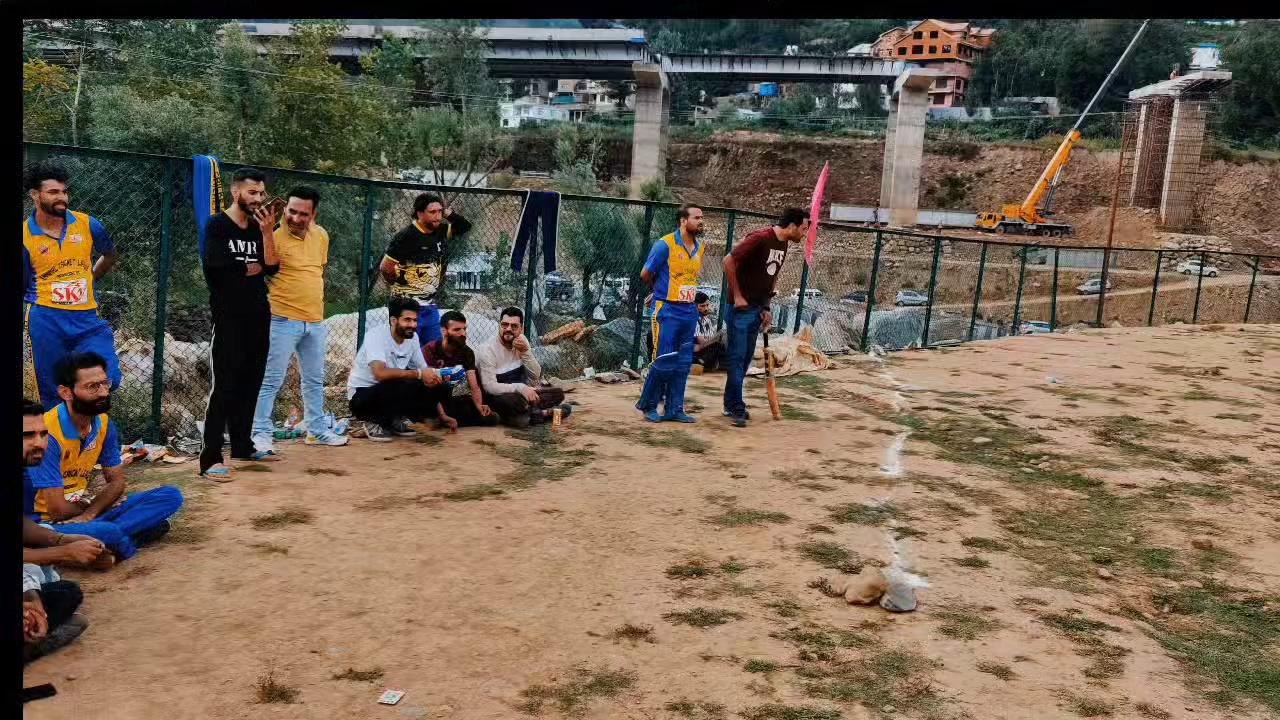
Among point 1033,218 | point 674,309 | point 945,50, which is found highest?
point 945,50

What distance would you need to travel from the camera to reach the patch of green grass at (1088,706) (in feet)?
12.6

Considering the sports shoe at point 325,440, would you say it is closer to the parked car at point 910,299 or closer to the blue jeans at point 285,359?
the blue jeans at point 285,359

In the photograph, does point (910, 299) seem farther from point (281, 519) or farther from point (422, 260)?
point (281, 519)

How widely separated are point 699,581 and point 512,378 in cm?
385

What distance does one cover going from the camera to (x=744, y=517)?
6.27 m

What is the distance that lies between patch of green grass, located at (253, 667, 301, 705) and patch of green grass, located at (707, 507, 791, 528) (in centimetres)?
297

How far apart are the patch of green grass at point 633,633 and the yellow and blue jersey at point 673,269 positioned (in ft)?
15.8

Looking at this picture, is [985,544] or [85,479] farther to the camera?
[985,544]

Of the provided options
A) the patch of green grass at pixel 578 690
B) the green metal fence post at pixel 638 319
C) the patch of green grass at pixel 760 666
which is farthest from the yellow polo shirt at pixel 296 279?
the green metal fence post at pixel 638 319

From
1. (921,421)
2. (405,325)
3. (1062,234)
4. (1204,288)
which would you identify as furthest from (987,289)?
(405,325)

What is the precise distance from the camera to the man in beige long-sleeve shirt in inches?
329

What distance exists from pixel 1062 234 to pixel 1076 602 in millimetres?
48927

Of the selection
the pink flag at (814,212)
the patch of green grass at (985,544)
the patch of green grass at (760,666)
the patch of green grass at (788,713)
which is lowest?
the patch of green grass at (985,544)

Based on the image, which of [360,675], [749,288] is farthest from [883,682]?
[749,288]
